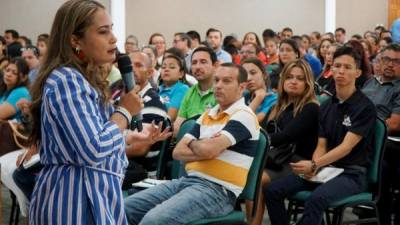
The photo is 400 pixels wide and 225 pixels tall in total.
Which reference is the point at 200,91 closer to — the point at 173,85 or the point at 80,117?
the point at 173,85

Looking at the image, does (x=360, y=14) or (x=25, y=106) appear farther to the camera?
(x=360, y=14)

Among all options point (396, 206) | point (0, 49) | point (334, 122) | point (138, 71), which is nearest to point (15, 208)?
point (138, 71)

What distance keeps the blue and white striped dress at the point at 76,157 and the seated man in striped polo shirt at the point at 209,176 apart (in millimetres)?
1148

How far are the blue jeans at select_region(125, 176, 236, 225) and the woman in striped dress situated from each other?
110 cm

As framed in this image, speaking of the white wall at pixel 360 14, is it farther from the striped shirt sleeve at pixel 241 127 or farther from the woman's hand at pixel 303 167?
the striped shirt sleeve at pixel 241 127

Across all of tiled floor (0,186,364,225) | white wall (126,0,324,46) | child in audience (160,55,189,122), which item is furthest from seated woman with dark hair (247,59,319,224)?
white wall (126,0,324,46)

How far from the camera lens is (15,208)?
4.74m

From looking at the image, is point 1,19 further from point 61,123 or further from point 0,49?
point 61,123

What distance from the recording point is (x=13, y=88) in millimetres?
5473

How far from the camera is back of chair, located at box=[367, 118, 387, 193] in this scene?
3.62m

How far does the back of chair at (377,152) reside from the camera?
3625mm

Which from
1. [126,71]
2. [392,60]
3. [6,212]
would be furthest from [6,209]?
[126,71]

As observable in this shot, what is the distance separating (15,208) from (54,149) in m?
3.14

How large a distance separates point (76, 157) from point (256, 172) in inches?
63.1
